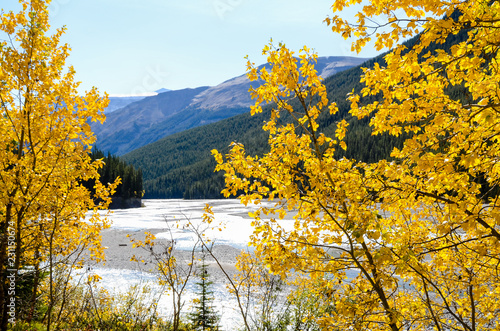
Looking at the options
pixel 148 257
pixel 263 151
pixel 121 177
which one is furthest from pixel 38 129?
pixel 263 151

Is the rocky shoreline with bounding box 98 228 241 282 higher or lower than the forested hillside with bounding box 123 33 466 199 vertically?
lower

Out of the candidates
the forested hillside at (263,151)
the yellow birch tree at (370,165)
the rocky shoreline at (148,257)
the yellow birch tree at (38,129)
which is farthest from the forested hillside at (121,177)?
the yellow birch tree at (370,165)

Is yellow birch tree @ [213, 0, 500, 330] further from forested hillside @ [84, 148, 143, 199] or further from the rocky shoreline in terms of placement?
forested hillside @ [84, 148, 143, 199]

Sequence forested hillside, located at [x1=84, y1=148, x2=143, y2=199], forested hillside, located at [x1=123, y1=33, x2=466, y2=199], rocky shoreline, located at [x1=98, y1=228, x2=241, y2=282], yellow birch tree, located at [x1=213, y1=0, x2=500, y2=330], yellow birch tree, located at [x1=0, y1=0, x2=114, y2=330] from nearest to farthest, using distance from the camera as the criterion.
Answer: yellow birch tree, located at [x1=213, y1=0, x2=500, y2=330], yellow birch tree, located at [x1=0, y1=0, x2=114, y2=330], rocky shoreline, located at [x1=98, y1=228, x2=241, y2=282], forested hillside, located at [x1=84, y1=148, x2=143, y2=199], forested hillside, located at [x1=123, y1=33, x2=466, y2=199]

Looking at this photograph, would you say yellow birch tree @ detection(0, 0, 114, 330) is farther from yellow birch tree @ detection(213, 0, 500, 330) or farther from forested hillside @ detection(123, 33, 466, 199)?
forested hillside @ detection(123, 33, 466, 199)

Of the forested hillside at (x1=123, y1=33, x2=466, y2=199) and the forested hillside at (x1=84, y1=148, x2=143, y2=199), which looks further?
the forested hillside at (x1=123, y1=33, x2=466, y2=199)

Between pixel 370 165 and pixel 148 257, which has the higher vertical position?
pixel 370 165

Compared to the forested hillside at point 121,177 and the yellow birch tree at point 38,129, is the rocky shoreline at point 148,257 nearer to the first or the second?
the yellow birch tree at point 38,129

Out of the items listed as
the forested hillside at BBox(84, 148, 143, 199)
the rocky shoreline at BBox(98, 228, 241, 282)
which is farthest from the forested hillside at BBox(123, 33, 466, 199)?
the rocky shoreline at BBox(98, 228, 241, 282)

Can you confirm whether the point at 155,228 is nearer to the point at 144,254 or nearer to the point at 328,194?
the point at 144,254

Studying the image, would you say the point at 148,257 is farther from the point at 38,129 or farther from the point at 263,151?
the point at 263,151

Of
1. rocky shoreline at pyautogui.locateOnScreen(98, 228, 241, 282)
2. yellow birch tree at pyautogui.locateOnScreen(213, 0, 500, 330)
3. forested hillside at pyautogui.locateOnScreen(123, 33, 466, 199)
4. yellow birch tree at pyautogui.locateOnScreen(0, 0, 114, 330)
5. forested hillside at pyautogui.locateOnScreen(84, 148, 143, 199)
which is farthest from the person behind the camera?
forested hillside at pyautogui.locateOnScreen(123, 33, 466, 199)

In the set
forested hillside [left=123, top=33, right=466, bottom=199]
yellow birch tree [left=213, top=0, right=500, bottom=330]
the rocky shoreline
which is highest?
forested hillside [left=123, top=33, right=466, bottom=199]

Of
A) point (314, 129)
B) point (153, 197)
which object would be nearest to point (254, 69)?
point (314, 129)
